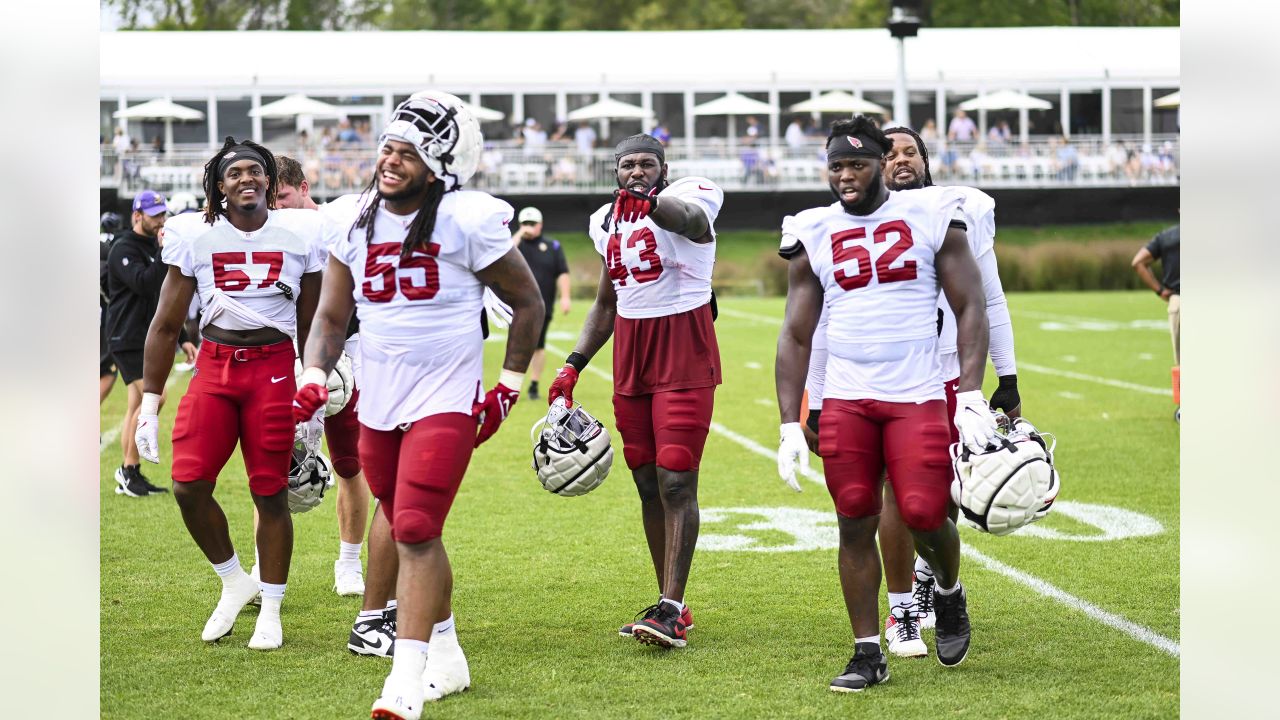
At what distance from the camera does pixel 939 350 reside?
18.9ft

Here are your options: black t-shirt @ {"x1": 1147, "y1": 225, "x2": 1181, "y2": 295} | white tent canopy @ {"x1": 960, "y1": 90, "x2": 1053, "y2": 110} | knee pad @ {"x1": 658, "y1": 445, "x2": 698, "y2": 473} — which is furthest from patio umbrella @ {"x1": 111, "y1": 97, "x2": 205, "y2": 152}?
knee pad @ {"x1": 658, "y1": 445, "x2": 698, "y2": 473}

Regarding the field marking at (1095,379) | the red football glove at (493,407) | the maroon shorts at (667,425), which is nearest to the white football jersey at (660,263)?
the maroon shorts at (667,425)

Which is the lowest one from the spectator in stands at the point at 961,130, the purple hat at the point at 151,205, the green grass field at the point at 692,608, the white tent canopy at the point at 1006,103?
the green grass field at the point at 692,608

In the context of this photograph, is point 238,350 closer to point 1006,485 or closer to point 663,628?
point 663,628

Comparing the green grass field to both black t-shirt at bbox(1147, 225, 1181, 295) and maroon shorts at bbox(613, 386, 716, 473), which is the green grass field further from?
black t-shirt at bbox(1147, 225, 1181, 295)

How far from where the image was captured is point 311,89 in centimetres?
3816

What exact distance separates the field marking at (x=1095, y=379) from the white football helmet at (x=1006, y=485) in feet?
33.1

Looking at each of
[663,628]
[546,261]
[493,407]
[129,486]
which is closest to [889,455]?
[663,628]

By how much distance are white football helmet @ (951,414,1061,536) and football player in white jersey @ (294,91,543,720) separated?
1.59 m

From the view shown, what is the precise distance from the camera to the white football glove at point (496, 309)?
5422mm

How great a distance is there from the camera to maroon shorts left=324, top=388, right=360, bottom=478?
6.70 meters

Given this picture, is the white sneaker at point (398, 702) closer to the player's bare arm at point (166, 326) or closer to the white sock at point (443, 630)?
the white sock at point (443, 630)

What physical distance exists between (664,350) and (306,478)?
1.67m
